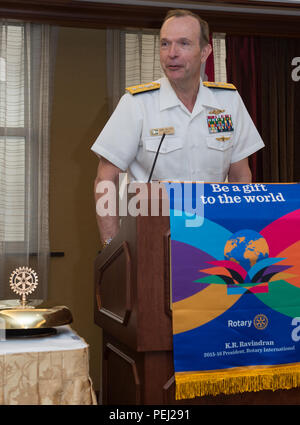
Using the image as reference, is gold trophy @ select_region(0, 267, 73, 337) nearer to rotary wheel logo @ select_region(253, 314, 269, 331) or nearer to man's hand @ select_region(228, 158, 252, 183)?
rotary wheel logo @ select_region(253, 314, 269, 331)

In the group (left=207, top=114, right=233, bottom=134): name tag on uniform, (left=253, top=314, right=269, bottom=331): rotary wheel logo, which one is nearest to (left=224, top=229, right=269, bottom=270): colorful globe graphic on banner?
(left=253, top=314, right=269, bottom=331): rotary wheel logo

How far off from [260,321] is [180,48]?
114cm

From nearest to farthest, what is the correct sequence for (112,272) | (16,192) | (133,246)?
(133,246), (112,272), (16,192)

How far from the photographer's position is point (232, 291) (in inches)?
61.9

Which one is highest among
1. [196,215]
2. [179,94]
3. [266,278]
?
[179,94]

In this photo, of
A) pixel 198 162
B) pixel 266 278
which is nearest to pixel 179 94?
pixel 198 162

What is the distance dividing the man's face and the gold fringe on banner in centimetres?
119

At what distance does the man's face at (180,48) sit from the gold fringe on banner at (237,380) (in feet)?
3.89

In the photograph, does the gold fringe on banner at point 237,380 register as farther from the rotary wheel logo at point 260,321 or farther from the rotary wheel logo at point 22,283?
the rotary wheel logo at point 22,283

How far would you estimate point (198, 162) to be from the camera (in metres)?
2.22

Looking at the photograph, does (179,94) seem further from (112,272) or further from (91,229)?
(91,229)

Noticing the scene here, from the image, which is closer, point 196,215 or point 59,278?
point 196,215

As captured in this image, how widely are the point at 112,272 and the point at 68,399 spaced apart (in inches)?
19.4

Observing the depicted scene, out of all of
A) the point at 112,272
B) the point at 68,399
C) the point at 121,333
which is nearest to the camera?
the point at 68,399
